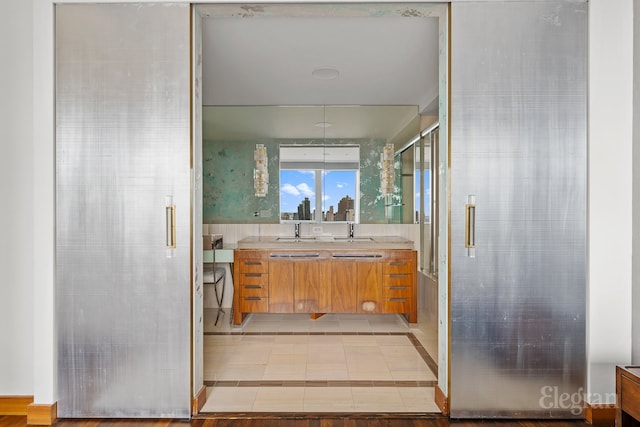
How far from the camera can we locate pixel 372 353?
3.57 metres

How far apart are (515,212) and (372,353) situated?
178 centimetres

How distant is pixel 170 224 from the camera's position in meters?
2.39

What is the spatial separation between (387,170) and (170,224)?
3.12 m

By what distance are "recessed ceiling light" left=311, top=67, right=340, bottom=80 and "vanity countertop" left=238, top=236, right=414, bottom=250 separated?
1670 millimetres

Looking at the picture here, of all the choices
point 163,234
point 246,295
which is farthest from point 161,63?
point 246,295

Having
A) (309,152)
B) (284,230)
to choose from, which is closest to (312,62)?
(309,152)

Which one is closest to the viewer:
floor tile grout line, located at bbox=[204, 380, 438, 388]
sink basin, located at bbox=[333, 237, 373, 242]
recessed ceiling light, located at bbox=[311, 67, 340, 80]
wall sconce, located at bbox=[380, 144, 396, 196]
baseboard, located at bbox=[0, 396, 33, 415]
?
baseboard, located at bbox=[0, 396, 33, 415]

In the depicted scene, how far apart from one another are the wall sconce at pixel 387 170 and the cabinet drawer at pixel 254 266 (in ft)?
5.35

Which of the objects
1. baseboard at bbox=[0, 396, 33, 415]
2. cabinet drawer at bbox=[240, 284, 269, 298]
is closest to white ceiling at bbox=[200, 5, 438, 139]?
cabinet drawer at bbox=[240, 284, 269, 298]

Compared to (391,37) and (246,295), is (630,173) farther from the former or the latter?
(246,295)

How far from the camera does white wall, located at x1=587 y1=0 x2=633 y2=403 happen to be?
239cm

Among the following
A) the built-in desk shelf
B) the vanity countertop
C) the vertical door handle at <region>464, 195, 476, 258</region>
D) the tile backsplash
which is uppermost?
the vertical door handle at <region>464, 195, 476, 258</region>

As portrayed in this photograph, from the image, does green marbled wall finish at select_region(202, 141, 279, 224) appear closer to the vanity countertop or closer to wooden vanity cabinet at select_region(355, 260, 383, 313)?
the vanity countertop

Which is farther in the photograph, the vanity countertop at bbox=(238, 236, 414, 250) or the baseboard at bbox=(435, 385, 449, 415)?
the vanity countertop at bbox=(238, 236, 414, 250)
